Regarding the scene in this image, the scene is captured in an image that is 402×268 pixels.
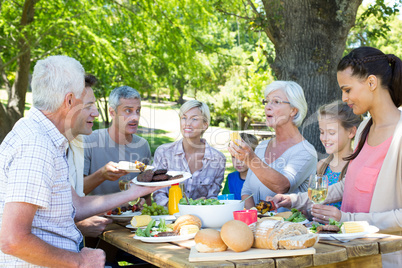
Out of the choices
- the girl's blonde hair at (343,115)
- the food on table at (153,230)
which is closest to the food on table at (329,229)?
the food on table at (153,230)

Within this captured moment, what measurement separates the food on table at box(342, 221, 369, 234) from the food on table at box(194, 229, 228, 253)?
2.54ft

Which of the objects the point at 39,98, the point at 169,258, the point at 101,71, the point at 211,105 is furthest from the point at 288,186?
the point at 211,105

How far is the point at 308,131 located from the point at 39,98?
14.1ft

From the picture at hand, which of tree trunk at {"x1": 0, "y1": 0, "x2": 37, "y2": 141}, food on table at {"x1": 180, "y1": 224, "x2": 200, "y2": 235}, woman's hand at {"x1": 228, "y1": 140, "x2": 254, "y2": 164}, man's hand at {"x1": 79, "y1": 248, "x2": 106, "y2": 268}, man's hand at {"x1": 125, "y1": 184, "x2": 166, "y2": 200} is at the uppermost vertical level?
tree trunk at {"x1": 0, "y1": 0, "x2": 37, "y2": 141}

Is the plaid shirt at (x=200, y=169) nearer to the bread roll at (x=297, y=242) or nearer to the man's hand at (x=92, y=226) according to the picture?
the man's hand at (x=92, y=226)

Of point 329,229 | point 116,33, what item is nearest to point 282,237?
point 329,229

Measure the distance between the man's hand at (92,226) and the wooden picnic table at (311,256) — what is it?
489mm

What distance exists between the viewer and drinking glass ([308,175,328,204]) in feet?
8.85

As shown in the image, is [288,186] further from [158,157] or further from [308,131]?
[308,131]

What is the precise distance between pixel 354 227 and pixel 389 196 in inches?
16.9

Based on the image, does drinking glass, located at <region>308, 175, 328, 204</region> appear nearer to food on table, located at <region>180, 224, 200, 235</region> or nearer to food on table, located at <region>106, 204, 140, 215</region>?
food on table, located at <region>180, 224, 200, 235</region>

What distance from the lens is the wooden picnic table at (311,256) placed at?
2.02 meters

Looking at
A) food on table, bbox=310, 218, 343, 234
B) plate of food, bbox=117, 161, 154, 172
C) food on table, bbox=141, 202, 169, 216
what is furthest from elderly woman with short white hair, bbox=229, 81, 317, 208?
food on table, bbox=310, 218, 343, 234

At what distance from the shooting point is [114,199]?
116 inches
